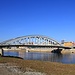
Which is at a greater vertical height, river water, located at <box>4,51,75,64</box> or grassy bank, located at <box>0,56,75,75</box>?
grassy bank, located at <box>0,56,75,75</box>

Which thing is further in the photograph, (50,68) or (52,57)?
(52,57)

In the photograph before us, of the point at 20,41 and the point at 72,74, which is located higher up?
the point at 20,41

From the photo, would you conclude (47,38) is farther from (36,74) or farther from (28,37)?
(36,74)

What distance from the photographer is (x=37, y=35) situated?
497 feet

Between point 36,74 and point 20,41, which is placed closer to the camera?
point 36,74

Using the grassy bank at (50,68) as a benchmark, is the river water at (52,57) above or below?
below

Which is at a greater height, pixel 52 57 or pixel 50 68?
pixel 50 68

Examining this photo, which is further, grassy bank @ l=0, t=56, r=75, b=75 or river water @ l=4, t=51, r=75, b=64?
river water @ l=4, t=51, r=75, b=64

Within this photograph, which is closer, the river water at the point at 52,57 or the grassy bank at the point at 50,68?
the grassy bank at the point at 50,68

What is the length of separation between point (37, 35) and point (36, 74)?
132 m

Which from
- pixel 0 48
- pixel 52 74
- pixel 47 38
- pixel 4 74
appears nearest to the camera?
pixel 4 74

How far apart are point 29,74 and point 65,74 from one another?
4202 mm

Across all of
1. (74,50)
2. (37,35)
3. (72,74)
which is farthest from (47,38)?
(72,74)

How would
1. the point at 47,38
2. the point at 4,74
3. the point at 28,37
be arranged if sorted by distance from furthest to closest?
the point at 47,38, the point at 28,37, the point at 4,74
